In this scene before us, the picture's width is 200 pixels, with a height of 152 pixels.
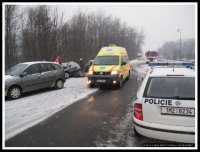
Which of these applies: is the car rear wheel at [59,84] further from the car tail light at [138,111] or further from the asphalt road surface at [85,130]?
the car tail light at [138,111]

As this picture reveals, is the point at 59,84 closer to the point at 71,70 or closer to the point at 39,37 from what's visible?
the point at 71,70

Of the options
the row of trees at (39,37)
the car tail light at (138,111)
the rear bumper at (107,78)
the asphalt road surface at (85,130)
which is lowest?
the asphalt road surface at (85,130)

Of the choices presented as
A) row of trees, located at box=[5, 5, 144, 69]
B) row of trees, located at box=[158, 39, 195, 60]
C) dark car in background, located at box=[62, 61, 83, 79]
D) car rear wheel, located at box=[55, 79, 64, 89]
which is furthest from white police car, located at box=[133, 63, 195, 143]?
row of trees, located at box=[158, 39, 195, 60]

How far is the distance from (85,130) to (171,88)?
2419 millimetres

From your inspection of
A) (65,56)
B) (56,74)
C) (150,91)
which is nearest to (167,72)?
(150,91)

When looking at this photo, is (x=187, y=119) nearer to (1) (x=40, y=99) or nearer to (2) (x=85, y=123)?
(2) (x=85, y=123)

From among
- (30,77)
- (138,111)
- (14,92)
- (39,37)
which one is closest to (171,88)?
(138,111)

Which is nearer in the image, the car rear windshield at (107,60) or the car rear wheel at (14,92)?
the car rear wheel at (14,92)

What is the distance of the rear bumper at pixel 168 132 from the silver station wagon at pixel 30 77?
6.85 meters

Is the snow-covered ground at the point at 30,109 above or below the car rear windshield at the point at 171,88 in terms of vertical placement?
below

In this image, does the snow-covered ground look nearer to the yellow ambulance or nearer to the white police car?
the yellow ambulance

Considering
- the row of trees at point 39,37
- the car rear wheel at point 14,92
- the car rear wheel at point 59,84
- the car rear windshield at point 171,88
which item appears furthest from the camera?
the row of trees at point 39,37

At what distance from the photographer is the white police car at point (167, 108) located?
3.99 m

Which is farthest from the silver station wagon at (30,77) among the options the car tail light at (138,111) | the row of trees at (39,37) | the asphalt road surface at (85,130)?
the row of trees at (39,37)
